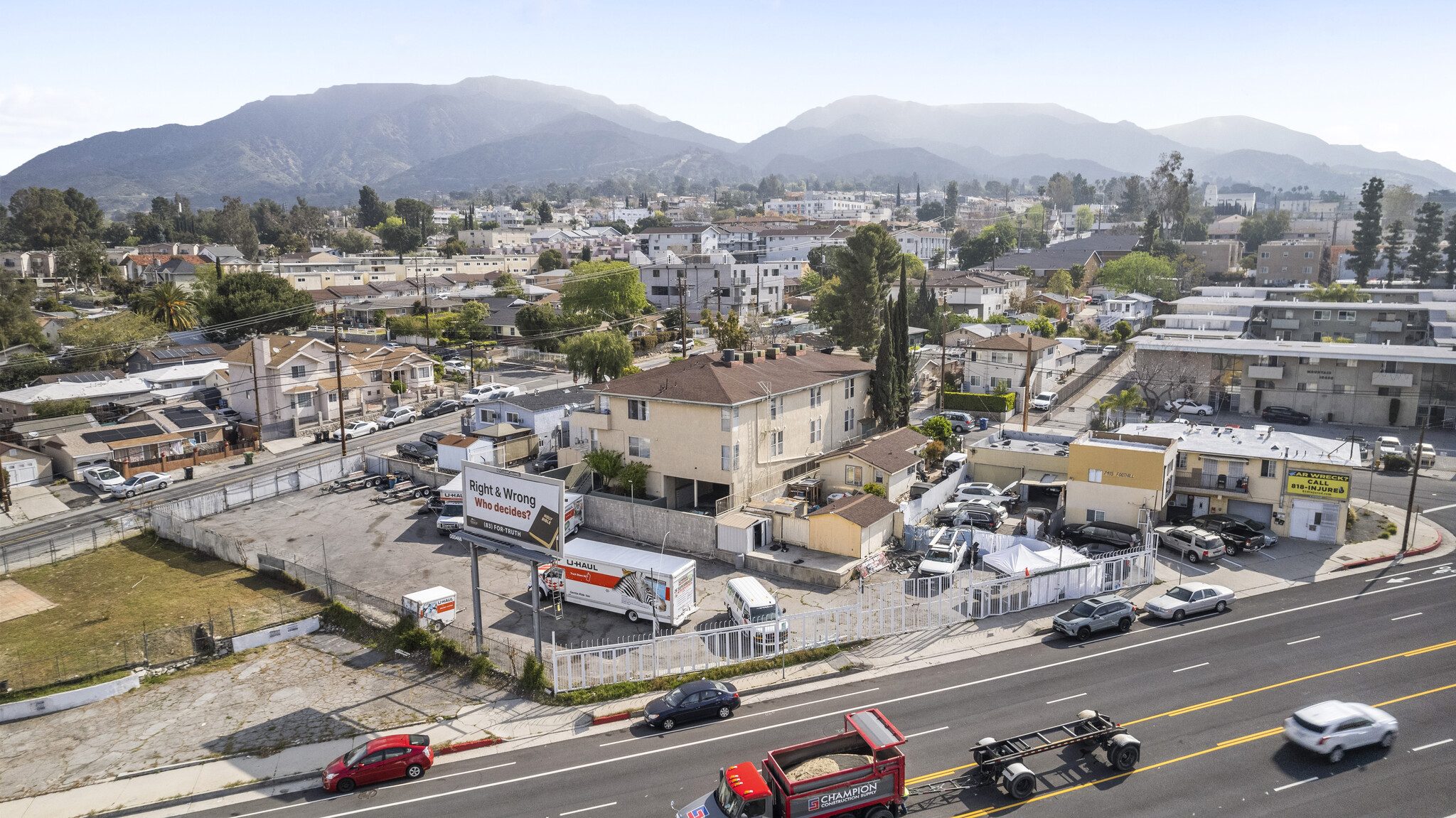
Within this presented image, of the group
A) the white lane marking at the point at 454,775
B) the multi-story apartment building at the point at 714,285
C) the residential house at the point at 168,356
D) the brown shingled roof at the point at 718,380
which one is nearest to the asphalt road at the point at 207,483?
the brown shingled roof at the point at 718,380

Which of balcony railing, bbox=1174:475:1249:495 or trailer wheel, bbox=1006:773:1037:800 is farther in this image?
balcony railing, bbox=1174:475:1249:495

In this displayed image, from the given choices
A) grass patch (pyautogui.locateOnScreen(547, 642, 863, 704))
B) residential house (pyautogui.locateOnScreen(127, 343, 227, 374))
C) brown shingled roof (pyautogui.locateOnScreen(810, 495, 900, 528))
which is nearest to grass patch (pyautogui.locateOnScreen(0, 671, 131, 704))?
grass patch (pyautogui.locateOnScreen(547, 642, 863, 704))

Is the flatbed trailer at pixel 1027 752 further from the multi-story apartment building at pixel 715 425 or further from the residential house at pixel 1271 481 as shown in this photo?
the residential house at pixel 1271 481

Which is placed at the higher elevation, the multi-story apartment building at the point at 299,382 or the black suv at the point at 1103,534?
the multi-story apartment building at the point at 299,382

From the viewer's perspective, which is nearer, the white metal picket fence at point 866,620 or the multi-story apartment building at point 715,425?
the white metal picket fence at point 866,620

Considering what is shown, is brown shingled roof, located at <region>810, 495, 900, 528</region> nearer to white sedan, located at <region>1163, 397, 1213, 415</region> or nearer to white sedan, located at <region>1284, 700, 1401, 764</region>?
white sedan, located at <region>1284, 700, 1401, 764</region>

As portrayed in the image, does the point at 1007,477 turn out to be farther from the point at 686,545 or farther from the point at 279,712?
the point at 279,712

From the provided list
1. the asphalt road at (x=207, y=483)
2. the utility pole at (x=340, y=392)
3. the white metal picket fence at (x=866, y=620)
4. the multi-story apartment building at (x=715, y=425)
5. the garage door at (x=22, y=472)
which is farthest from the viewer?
the utility pole at (x=340, y=392)

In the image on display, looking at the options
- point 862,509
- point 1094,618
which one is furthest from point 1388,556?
point 862,509
